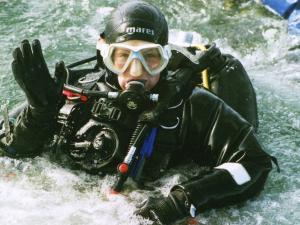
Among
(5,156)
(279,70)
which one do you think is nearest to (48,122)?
(5,156)

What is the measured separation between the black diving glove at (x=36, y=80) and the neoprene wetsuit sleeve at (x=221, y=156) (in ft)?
2.70

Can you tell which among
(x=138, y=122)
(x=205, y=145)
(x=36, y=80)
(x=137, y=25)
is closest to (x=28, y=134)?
(x=36, y=80)

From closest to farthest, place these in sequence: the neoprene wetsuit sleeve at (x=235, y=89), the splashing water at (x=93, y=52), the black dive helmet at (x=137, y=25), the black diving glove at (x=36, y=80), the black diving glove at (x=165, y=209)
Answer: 1. the black diving glove at (x=165, y=209)
2. the black diving glove at (x=36, y=80)
3. the splashing water at (x=93, y=52)
4. the black dive helmet at (x=137, y=25)
5. the neoprene wetsuit sleeve at (x=235, y=89)

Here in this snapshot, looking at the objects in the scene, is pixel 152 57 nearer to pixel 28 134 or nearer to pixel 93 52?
pixel 28 134

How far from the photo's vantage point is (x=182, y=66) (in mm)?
3459

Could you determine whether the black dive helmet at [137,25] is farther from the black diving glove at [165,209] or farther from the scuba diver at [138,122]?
the black diving glove at [165,209]

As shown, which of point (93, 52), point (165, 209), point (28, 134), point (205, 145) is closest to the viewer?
point (165, 209)

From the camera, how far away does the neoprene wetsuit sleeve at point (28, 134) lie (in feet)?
9.87

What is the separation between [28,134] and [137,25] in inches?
35.3

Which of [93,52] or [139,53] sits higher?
[139,53]

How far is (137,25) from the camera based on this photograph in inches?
122

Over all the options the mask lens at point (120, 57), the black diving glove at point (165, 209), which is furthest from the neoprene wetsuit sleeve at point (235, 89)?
the black diving glove at point (165, 209)

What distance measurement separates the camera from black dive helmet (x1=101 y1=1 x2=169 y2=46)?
3.10m

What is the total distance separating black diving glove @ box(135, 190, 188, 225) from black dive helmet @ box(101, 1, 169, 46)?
95 cm
